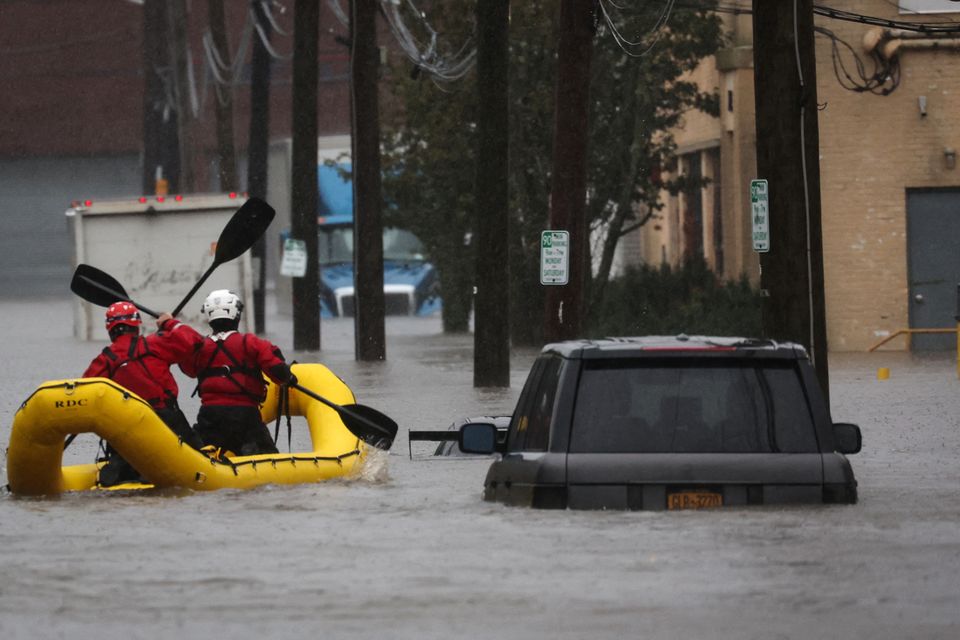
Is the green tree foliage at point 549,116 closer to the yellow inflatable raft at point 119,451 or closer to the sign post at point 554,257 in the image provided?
the sign post at point 554,257

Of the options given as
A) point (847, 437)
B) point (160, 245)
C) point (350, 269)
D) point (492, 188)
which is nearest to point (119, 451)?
point (847, 437)

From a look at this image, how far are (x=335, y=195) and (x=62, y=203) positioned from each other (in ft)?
61.1

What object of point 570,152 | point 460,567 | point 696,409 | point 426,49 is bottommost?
point 460,567

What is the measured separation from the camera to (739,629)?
7.74 meters

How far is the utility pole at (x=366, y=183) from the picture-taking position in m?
31.5

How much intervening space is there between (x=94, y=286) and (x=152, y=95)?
124 feet

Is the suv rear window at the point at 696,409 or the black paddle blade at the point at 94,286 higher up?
the black paddle blade at the point at 94,286

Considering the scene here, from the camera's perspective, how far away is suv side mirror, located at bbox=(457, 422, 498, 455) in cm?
979

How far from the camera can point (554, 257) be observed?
75.3 ft

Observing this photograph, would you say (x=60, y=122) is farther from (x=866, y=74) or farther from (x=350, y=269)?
(x=866, y=74)

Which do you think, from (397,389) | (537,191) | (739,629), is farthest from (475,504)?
(537,191)

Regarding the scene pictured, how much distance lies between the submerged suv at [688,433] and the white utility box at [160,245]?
29134 millimetres

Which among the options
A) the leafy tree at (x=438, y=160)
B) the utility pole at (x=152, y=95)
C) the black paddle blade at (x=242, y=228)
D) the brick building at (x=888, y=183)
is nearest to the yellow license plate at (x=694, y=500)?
the black paddle blade at (x=242, y=228)

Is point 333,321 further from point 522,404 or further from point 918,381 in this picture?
point 522,404
